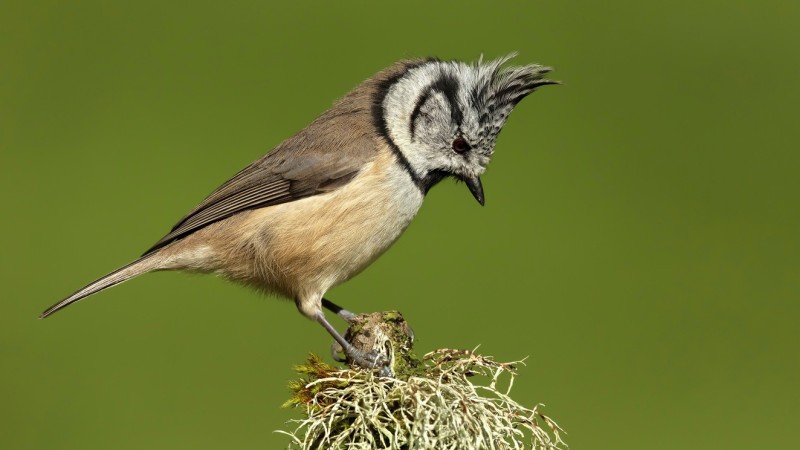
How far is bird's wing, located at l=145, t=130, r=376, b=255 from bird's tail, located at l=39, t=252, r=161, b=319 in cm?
6

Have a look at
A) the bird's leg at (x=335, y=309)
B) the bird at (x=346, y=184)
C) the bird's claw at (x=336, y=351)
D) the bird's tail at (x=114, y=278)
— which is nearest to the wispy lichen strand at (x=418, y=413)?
the bird's claw at (x=336, y=351)

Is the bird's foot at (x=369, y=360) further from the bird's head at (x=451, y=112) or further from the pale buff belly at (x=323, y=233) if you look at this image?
the bird's head at (x=451, y=112)

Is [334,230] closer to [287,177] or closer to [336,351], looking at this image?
[287,177]

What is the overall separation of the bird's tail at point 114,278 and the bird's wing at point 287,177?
65mm

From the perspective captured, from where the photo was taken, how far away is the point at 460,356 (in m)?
1.88

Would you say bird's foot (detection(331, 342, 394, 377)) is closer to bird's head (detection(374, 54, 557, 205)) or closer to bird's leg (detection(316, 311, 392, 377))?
bird's leg (detection(316, 311, 392, 377))

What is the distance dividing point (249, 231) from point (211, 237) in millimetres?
158

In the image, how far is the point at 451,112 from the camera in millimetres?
2951

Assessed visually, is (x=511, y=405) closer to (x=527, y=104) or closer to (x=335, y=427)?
(x=335, y=427)

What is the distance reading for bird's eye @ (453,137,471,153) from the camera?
2943mm

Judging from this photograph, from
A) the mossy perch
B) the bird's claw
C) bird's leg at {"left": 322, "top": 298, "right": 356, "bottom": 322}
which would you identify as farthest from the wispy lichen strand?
bird's leg at {"left": 322, "top": 298, "right": 356, "bottom": 322}

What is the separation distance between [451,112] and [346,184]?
44cm

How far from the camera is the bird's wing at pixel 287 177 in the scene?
2973 mm

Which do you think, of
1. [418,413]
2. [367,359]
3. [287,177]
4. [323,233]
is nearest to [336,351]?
[323,233]
